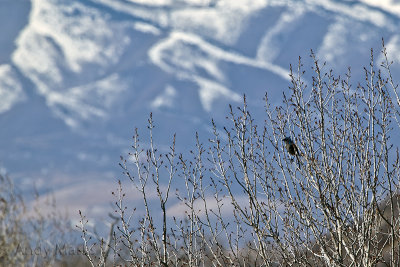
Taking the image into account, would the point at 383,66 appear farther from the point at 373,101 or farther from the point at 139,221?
the point at 139,221

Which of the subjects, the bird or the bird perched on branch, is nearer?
the bird perched on branch

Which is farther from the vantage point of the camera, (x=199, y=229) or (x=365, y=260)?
(x=199, y=229)

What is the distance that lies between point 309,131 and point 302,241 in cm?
192

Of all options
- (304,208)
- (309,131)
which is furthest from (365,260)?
(309,131)

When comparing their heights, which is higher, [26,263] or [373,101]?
[373,101]

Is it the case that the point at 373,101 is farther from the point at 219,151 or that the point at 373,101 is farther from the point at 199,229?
the point at 199,229

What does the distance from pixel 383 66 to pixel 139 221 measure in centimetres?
592

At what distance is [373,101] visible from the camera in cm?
890

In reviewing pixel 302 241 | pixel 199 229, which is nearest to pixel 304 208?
pixel 302 241

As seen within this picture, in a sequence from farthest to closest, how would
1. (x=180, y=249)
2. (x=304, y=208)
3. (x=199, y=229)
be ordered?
1. (x=180, y=249)
2. (x=199, y=229)
3. (x=304, y=208)

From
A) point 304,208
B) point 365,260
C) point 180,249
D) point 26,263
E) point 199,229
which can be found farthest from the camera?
point 180,249

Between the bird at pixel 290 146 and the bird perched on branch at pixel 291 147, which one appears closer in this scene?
the bird perched on branch at pixel 291 147

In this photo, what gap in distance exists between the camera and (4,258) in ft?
31.2

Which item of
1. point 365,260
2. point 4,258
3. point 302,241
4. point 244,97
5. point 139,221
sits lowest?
point 365,260
